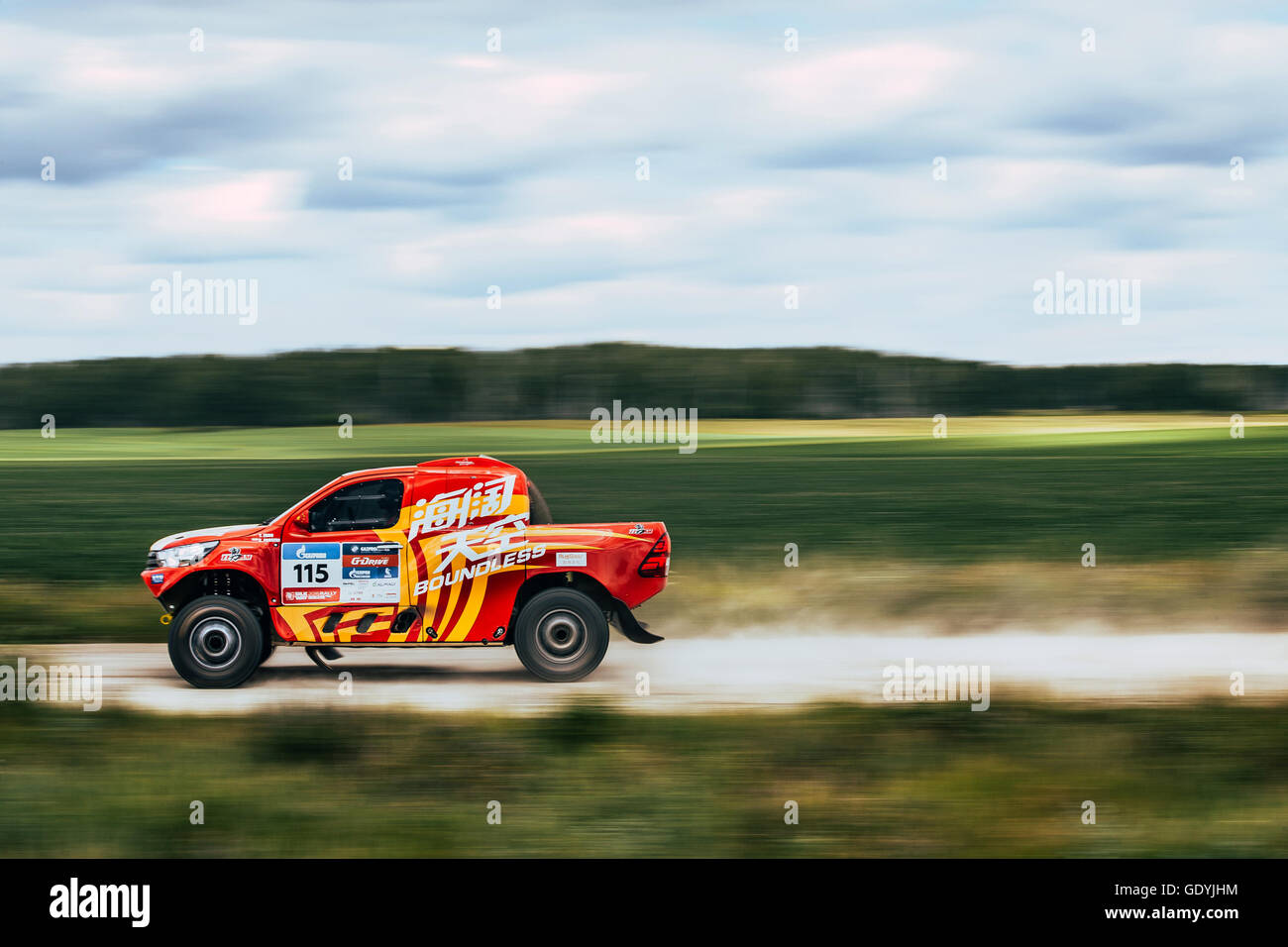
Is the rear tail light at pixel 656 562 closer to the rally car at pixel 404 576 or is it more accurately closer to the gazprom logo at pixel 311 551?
the rally car at pixel 404 576

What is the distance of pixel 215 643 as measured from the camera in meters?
10.6

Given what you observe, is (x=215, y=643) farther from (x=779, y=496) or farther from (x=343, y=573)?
(x=779, y=496)

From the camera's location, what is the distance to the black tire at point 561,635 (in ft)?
34.6

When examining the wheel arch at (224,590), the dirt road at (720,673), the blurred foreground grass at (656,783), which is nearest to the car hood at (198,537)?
the wheel arch at (224,590)

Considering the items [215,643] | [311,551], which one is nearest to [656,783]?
[311,551]

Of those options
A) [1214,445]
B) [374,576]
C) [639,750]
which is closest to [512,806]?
[639,750]

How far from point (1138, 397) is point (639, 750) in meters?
74.6

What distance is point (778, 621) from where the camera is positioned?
50.9 ft

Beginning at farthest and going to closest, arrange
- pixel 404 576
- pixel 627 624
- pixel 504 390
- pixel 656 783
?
pixel 504 390, pixel 627 624, pixel 404 576, pixel 656 783
